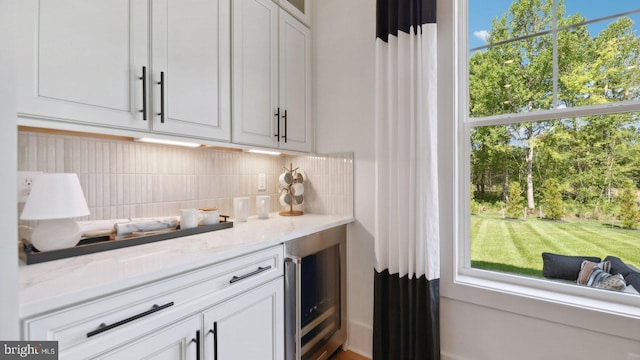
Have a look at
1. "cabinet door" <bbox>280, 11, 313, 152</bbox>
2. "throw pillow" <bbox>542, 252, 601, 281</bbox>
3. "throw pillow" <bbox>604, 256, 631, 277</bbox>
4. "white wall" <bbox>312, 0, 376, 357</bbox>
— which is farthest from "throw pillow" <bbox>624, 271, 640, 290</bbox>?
"cabinet door" <bbox>280, 11, 313, 152</bbox>

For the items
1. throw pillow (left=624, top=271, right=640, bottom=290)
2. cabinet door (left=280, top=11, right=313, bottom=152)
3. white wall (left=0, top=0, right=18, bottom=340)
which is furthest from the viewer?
cabinet door (left=280, top=11, right=313, bottom=152)

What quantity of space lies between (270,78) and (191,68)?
21.7 inches

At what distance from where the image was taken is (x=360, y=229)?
6.68 feet

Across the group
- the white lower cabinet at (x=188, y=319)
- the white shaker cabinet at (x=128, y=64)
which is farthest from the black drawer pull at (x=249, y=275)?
the white shaker cabinet at (x=128, y=64)

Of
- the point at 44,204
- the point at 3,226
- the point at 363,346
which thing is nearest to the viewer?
the point at 3,226

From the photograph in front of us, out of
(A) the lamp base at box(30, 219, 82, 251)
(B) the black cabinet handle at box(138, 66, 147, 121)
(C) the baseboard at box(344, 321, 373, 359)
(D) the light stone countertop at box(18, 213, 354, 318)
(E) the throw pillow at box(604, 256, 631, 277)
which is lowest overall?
(C) the baseboard at box(344, 321, 373, 359)

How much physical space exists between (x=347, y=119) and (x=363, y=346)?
5.35 feet

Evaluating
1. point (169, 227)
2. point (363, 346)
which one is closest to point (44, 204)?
point (169, 227)

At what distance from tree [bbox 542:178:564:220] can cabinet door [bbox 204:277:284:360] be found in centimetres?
149

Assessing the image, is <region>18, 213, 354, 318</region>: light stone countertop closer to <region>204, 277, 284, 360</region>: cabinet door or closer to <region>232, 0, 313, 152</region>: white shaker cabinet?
<region>204, 277, 284, 360</region>: cabinet door

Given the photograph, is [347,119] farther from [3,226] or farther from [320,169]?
[3,226]

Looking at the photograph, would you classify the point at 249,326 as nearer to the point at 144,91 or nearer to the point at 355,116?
the point at 144,91

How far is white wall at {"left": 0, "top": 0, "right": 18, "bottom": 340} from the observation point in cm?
63

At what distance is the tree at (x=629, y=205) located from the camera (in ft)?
4.42
